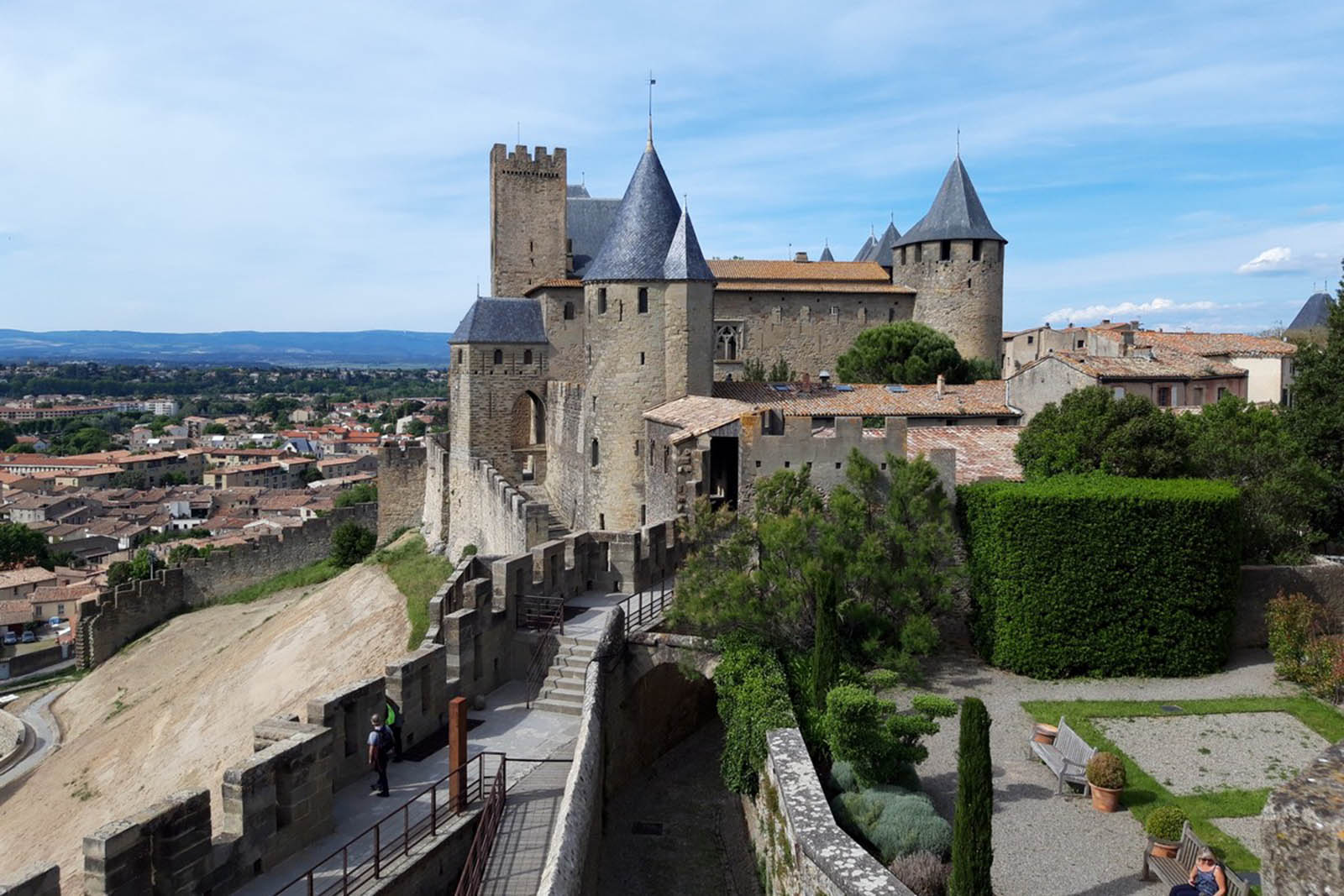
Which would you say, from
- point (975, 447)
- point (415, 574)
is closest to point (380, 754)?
point (975, 447)

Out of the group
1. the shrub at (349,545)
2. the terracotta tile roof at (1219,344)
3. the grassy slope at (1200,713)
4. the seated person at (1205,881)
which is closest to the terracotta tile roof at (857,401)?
the terracotta tile roof at (1219,344)

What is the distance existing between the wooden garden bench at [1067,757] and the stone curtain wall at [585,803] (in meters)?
5.93

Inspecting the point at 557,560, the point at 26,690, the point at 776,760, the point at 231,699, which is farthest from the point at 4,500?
the point at 776,760

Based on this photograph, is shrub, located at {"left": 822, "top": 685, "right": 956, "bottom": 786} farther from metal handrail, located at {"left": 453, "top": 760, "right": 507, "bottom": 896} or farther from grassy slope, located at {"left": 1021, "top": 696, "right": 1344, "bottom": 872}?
metal handrail, located at {"left": 453, "top": 760, "right": 507, "bottom": 896}

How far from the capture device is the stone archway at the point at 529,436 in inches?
1502

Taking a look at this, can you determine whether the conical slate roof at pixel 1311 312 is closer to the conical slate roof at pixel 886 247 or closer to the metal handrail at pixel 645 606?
the conical slate roof at pixel 886 247

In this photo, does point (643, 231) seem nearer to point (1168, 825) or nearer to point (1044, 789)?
point (1044, 789)

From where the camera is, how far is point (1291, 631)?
1736 cm

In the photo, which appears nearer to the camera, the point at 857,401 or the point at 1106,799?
the point at 1106,799

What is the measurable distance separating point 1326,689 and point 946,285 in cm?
3925

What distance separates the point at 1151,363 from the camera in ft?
112

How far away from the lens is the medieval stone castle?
78.5 ft

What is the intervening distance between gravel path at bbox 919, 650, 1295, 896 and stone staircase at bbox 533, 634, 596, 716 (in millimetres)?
5059

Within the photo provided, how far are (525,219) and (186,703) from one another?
23.0 meters
